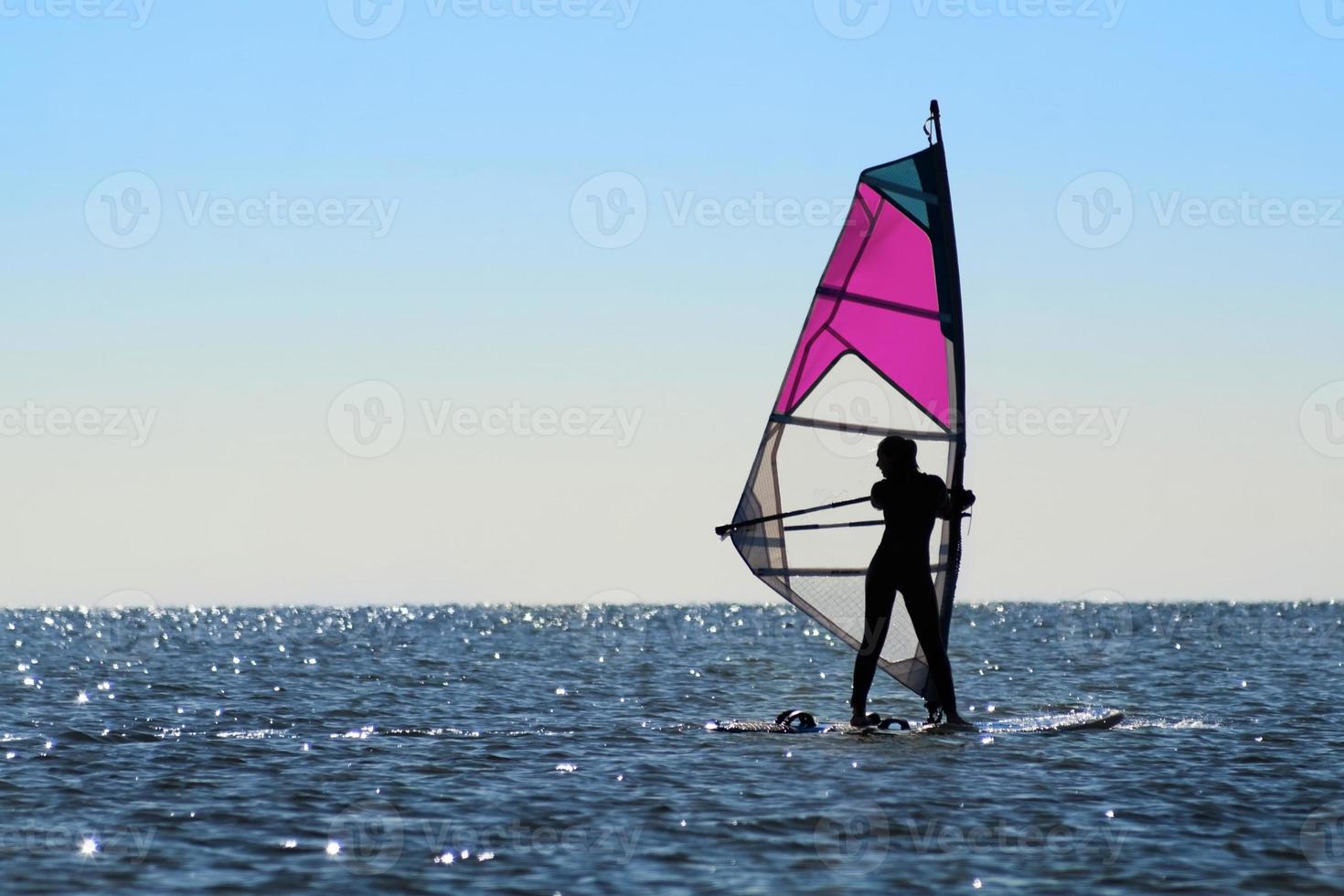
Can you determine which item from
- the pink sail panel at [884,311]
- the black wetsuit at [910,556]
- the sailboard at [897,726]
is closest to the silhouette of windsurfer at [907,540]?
the black wetsuit at [910,556]

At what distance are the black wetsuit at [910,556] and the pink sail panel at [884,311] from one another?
920 millimetres

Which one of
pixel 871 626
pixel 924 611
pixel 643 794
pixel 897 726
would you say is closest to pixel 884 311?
pixel 924 611

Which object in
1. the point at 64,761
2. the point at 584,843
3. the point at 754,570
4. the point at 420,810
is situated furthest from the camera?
the point at 754,570

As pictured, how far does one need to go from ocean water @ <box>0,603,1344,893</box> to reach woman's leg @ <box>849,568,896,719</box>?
66 cm

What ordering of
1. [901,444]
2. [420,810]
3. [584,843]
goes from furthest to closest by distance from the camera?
[901,444] < [420,810] < [584,843]

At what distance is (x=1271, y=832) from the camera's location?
1012 centimetres

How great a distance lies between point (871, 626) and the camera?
1481 centimetres

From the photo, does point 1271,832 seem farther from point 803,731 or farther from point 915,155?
point 915,155

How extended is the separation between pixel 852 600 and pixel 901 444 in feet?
5.84

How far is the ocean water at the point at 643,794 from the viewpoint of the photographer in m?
8.88

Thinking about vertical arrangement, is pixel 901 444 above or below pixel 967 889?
above

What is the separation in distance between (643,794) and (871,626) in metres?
4.08

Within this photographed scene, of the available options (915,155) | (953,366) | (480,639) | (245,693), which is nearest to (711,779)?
(953,366)

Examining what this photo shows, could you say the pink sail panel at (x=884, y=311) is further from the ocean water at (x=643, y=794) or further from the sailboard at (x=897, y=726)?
the ocean water at (x=643, y=794)
